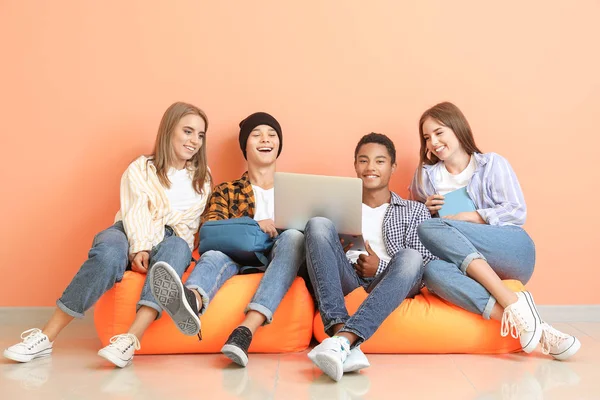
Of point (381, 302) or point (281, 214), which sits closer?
point (381, 302)

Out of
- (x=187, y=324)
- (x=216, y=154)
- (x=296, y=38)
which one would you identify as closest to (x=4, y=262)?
(x=216, y=154)

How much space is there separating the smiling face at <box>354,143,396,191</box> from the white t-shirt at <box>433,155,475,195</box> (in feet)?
0.69

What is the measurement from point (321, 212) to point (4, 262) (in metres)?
1.57

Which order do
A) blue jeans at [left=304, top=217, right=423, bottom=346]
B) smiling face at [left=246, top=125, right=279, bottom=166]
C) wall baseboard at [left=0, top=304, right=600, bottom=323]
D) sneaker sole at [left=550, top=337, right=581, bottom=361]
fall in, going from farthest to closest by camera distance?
1. wall baseboard at [left=0, top=304, right=600, bottom=323]
2. smiling face at [left=246, top=125, right=279, bottom=166]
3. sneaker sole at [left=550, top=337, right=581, bottom=361]
4. blue jeans at [left=304, top=217, right=423, bottom=346]

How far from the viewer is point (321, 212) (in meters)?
2.35

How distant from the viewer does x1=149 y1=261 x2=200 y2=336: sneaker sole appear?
6.37ft

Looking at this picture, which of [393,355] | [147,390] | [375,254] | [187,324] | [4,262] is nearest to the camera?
[147,390]

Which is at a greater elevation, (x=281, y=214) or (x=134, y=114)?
(x=134, y=114)

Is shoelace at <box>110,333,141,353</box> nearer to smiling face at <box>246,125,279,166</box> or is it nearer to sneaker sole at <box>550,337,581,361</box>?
smiling face at <box>246,125,279,166</box>

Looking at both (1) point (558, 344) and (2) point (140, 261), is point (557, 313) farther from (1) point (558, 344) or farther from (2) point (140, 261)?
(2) point (140, 261)

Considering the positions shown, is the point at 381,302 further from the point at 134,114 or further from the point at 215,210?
the point at 134,114

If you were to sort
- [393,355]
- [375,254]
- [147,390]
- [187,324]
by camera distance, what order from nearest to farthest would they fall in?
[147,390] < [187,324] < [393,355] < [375,254]

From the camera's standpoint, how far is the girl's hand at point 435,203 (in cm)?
265

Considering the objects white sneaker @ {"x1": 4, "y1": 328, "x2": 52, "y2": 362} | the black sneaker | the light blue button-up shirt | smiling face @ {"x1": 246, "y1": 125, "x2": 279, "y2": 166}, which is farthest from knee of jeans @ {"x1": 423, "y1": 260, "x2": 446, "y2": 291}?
white sneaker @ {"x1": 4, "y1": 328, "x2": 52, "y2": 362}
